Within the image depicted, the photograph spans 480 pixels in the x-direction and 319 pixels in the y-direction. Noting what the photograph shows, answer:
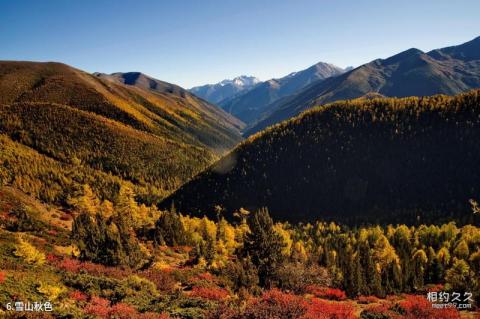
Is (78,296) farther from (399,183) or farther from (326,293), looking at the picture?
(399,183)

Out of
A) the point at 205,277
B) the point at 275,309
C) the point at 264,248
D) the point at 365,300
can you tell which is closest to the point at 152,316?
the point at 275,309

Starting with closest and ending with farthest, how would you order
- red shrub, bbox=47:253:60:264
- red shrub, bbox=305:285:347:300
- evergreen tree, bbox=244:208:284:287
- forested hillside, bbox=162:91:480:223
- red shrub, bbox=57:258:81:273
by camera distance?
red shrub, bbox=57:258:81:273
red shrub, bbox=305:285:347:300
red shrub, bbox=47:253:60:264
evergreen tree, bbox=244:208:284:287
forested hillside, bbox=162:91:480:223

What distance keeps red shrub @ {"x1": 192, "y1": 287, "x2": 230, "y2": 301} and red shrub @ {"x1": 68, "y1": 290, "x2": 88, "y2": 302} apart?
13.6 m

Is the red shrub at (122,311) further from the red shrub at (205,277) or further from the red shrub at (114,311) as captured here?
the red shrub at (205,277)

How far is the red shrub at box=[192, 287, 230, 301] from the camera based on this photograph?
4362cm

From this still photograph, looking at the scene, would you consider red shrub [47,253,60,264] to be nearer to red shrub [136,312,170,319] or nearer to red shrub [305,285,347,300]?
red shrub [136,312,170,319]

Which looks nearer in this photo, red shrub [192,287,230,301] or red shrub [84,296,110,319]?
red shrub [84,296,110,319]

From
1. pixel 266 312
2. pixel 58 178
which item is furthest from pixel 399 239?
pixel 58 178

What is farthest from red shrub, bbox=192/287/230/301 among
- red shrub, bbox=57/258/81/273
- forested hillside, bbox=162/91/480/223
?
forested hillside, bbox=162/91/480/223

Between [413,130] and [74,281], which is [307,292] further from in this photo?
[413,130]

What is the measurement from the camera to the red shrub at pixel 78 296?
32906 millimetres

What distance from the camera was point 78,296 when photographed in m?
33.6

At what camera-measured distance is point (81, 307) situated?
3098 centimetres

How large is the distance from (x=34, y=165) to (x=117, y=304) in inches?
7749
